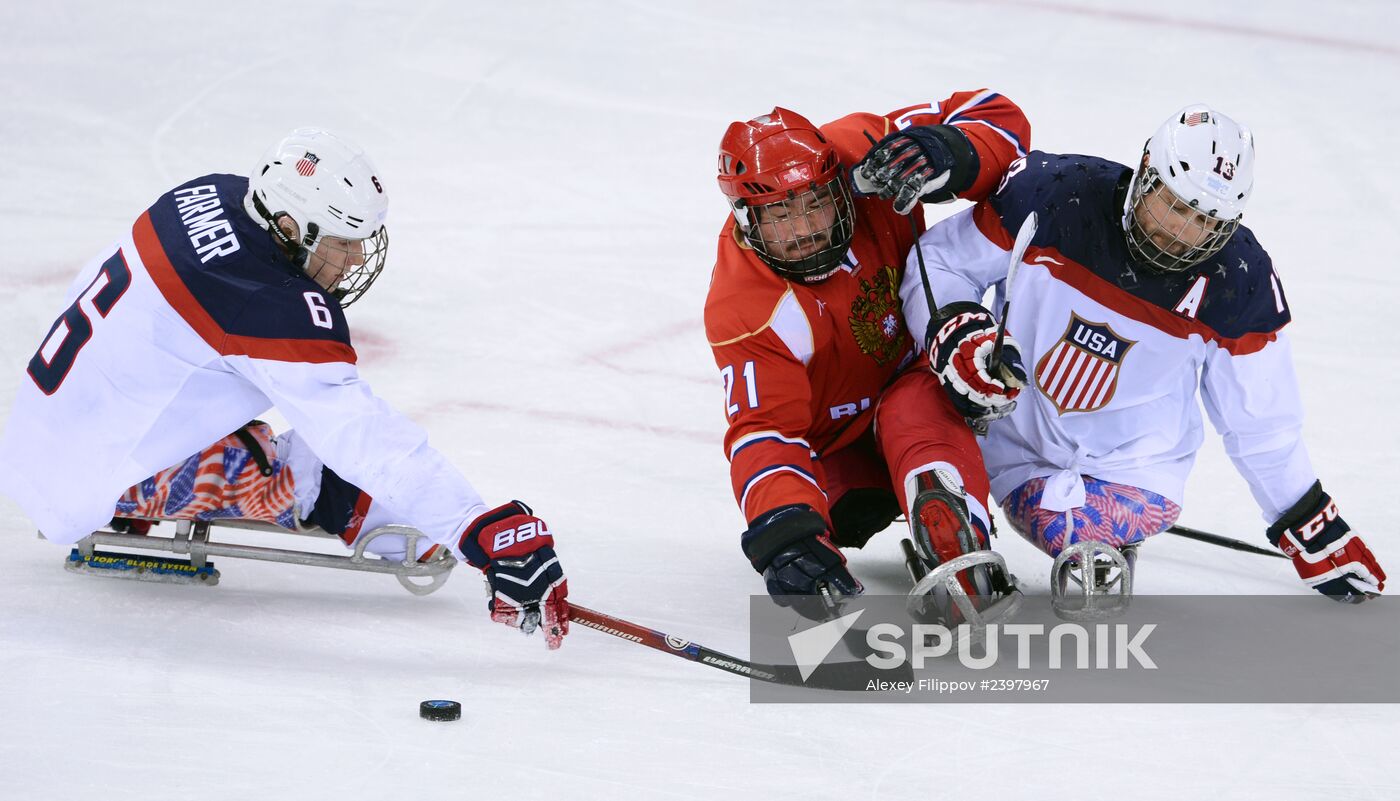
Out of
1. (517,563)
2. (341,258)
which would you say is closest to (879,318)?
(517,563)

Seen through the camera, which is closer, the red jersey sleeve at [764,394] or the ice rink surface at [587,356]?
the ice rink surface at [587,356]

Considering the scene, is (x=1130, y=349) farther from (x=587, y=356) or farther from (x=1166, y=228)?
(x=587, y=356)

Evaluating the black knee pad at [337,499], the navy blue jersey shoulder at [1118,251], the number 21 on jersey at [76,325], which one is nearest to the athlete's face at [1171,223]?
the navy blue jersey shoulder at [1118,251]

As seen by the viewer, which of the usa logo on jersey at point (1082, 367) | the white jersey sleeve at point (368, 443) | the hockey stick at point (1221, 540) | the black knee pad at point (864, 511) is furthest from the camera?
the hockey stick at point (1221, 540)

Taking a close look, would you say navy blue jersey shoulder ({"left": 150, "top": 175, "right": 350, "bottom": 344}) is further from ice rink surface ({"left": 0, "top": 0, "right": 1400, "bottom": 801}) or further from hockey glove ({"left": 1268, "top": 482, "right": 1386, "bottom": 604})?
hockey glove ({"left": 1268, "top": 482, "right": 1386, "bottom": 604})

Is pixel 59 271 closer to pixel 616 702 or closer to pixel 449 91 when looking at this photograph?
pixel 449 91

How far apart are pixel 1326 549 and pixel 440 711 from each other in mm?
1983

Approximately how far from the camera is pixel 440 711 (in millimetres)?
2807

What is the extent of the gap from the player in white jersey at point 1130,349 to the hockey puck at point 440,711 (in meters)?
1.24

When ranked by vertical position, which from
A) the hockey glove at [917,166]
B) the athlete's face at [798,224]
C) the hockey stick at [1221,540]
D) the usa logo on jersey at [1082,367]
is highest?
the hockey glove at [917,166]

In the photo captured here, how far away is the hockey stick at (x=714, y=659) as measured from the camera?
305 cm

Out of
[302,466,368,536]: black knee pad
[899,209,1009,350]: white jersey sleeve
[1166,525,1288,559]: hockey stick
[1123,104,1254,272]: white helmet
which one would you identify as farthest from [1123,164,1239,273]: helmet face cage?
[302,466,368,536]: black knee pad

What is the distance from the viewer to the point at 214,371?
3100 millimetres

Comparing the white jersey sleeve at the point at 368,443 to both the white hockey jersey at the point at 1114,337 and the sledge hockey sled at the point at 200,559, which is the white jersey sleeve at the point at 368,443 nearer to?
the sledge hockey sled at the point at 200,559
